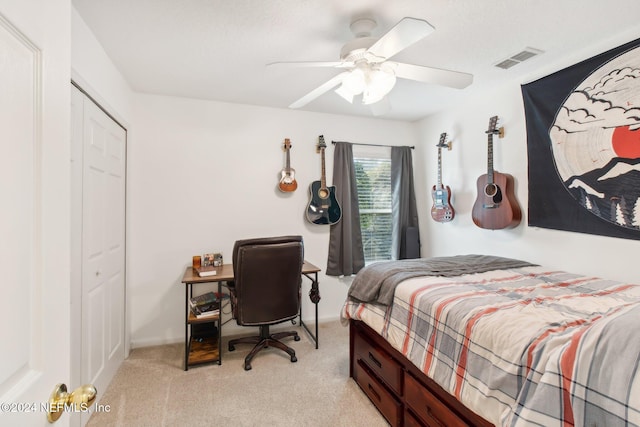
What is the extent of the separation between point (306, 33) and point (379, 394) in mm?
2320

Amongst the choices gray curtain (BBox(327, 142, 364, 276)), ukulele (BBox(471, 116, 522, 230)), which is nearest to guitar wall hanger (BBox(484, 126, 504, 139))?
ukulele (BBox(471, 116, 522, 230))

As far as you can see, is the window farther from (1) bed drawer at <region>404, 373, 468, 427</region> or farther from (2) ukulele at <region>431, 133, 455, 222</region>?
(1) bed drawer at <region>404, 373, 468, 427</region>

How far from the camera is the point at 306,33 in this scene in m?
1.84

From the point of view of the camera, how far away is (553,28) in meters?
1.83

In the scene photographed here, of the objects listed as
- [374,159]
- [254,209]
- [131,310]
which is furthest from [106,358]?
[374,159]

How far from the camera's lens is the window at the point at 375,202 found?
3.64 metres

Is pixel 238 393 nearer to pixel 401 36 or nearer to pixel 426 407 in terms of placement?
pixel 426 407

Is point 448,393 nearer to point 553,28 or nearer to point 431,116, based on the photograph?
point 553,28

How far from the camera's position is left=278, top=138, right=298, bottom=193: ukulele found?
3203 millimetres

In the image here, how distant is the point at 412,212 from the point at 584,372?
9.41 feet

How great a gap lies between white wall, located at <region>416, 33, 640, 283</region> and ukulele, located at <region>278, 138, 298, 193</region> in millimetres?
1649

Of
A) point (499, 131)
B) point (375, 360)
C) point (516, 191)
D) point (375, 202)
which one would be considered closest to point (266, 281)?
point (375, 360)

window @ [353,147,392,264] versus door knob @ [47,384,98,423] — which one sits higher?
window @ [353,147,392,264]

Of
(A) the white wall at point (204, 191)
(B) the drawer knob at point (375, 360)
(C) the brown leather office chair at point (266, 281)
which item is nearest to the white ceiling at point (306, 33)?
(A) the white wall at point (204, 191)
